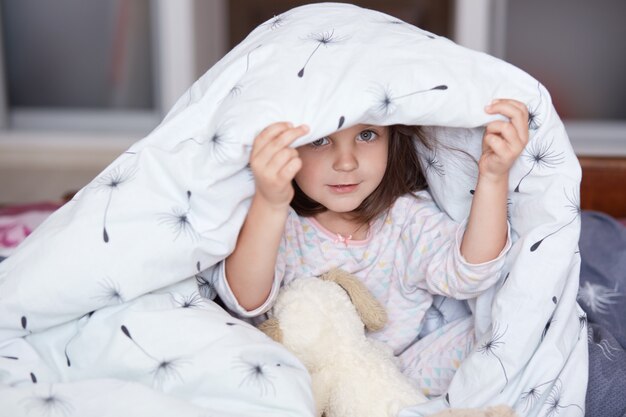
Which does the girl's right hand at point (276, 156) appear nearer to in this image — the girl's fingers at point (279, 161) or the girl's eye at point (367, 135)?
the girl's fingers at point (279, 161)

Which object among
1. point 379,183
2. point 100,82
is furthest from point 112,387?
point 100,82

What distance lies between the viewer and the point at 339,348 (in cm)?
100

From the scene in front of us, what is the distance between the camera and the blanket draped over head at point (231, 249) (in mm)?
888

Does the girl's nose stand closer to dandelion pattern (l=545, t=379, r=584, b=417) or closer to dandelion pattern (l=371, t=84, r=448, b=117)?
dandelion pattern (l=371, t=84, r=448, b=117)

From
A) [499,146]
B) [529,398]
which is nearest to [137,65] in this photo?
[499,146]

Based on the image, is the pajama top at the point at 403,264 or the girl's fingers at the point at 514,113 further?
the pajama top at the point at 403,264

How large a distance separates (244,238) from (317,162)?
15 centimetres

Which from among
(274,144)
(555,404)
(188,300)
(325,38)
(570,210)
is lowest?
(555,404)

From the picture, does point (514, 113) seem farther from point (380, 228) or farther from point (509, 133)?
point (380, 228)

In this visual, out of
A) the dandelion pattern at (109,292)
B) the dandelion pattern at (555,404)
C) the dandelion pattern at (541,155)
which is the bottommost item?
the dandelion pattern at (555,404)

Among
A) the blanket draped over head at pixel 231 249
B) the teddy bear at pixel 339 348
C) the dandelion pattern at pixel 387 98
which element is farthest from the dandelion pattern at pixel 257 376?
the dandelion pattern at pixel 387 98

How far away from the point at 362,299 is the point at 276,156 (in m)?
0.26

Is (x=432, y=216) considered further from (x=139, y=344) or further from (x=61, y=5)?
(x=61, y=5)

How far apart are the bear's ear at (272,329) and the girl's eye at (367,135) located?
0.27 metres
